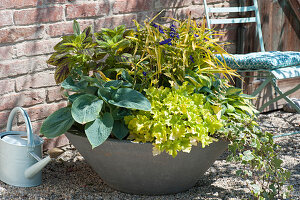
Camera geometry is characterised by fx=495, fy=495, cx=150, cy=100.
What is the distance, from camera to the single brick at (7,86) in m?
2.89

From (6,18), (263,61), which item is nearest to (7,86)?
(6,18)

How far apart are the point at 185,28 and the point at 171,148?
0.72 m

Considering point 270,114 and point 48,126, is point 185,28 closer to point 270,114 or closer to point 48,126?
point 48,126

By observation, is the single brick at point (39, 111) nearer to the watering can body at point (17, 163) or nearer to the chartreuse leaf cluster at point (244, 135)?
the watering can body at point (17, 163)

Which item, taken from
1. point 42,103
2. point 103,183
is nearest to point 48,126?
point 103,183

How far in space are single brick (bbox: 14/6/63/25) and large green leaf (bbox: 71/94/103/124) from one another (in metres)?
0.80

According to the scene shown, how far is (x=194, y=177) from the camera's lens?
8.38ft

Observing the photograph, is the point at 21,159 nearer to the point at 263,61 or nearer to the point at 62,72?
the point at 62,72

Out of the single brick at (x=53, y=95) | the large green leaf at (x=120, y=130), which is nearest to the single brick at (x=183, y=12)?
the single brick at (x=53, y=95)

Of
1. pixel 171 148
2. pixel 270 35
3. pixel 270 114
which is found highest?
pixel 270 35

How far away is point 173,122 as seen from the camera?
233 centimetres

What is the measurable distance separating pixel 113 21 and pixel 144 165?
1.22 meters

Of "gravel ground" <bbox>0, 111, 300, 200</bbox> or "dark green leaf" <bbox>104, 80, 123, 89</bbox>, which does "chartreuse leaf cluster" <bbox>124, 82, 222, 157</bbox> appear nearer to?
"dark green leaf" <bbox>104, 80, 123, 89</bbox>

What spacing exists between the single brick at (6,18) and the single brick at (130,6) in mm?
708
